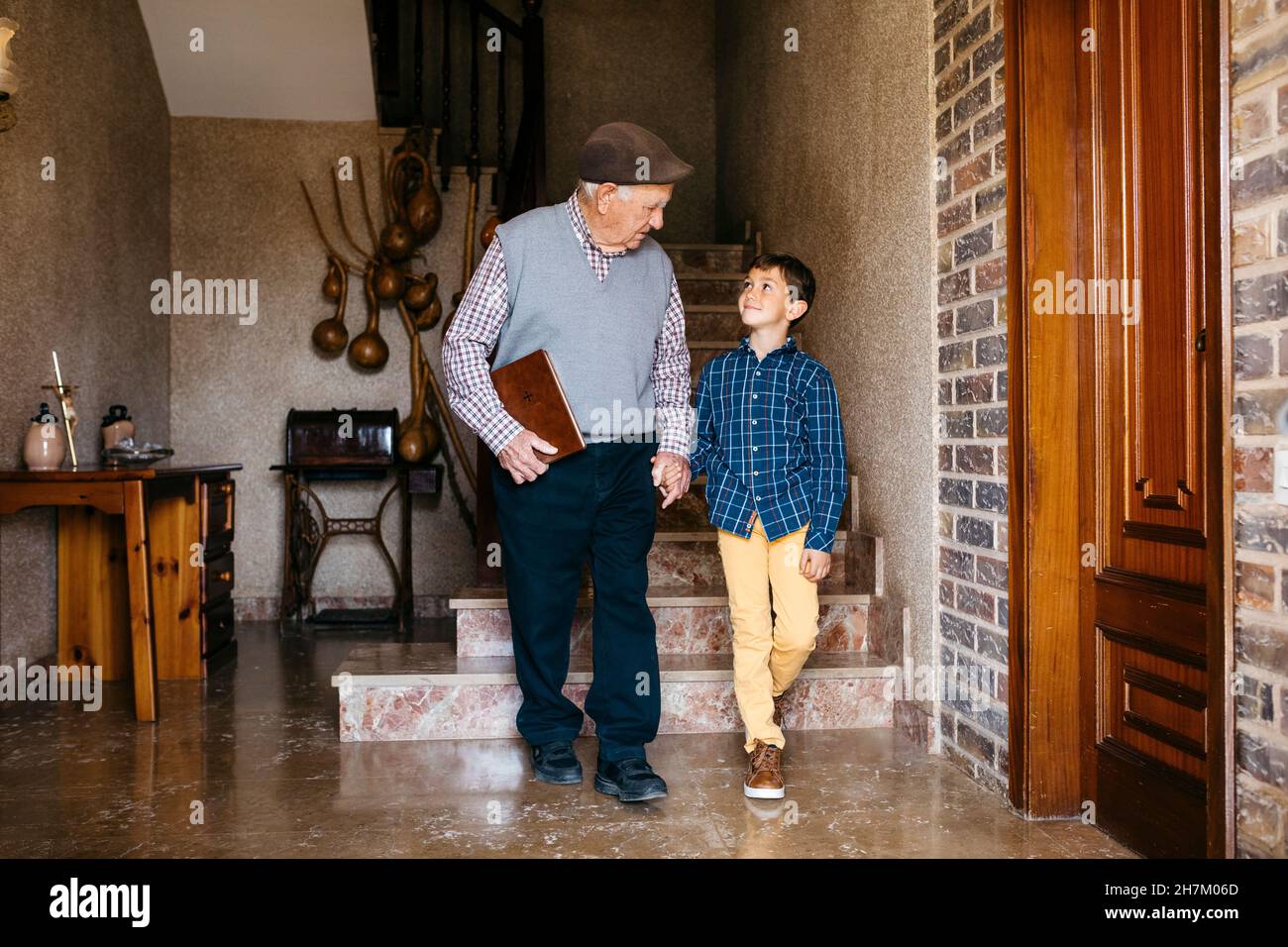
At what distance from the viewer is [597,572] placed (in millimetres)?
2482

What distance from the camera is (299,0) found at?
16.5ft

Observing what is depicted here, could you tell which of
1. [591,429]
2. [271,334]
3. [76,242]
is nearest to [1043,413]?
[591,429]

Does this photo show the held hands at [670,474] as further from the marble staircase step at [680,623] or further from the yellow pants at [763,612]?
the marble staircase step at [680,623]

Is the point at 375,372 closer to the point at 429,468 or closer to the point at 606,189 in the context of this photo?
the point at 429,468

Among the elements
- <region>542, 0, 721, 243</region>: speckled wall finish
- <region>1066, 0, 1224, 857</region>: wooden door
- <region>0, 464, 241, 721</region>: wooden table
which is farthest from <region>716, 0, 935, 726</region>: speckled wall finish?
<region>0, 464, 241, 721</region>: wooden table

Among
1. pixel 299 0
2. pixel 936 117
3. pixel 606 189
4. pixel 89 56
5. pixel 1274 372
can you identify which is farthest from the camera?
pixel 299 0

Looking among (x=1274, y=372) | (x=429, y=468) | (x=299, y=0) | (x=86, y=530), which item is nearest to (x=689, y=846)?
(x=1274, y=372)

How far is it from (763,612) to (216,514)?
8.27 ft

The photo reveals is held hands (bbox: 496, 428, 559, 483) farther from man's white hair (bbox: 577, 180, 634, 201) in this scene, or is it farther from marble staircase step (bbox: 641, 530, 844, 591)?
marble staircase step (bbox: 641, 530, 844, 591)

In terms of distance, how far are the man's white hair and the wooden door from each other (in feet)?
3.14

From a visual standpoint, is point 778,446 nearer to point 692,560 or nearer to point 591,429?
point 591,429

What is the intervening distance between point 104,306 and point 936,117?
11.3ft

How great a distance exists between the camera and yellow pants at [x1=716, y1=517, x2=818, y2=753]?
8.10 feet

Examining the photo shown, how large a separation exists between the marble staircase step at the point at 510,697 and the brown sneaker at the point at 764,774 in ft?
1.70
